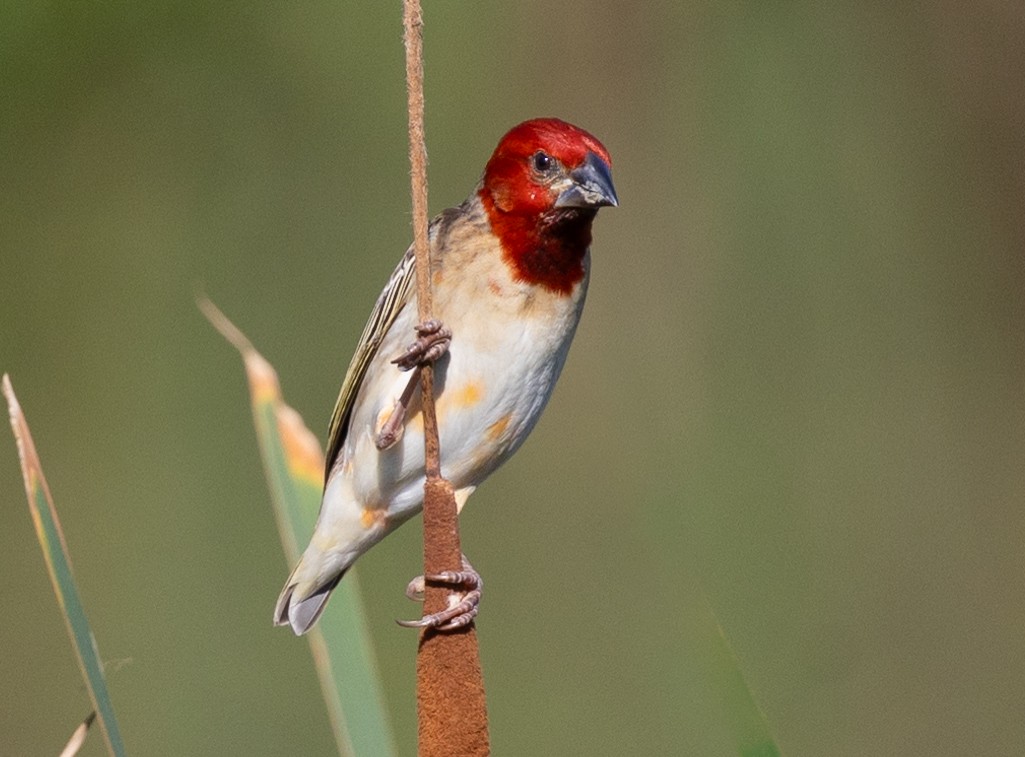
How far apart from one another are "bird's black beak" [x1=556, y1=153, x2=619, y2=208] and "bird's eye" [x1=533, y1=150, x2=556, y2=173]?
51mm

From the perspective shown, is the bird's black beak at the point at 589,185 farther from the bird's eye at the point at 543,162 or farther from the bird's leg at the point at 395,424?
the bird's leg at the point at 395,424

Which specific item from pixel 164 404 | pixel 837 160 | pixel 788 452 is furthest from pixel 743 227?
pixel 164 404

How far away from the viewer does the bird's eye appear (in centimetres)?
253

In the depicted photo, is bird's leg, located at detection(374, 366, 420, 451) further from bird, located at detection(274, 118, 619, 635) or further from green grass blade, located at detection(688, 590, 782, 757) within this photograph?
green grass blade, located at detection(688, 590, 782, 757)

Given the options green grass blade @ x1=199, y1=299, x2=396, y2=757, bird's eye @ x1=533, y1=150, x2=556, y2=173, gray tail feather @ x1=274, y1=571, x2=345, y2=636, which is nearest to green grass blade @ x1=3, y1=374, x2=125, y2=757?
green grass blade @ x1=199, y1=299, x2=396, y2=757

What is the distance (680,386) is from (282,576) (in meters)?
1.40

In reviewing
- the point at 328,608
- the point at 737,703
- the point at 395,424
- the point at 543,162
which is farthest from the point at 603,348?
the point at 737,703

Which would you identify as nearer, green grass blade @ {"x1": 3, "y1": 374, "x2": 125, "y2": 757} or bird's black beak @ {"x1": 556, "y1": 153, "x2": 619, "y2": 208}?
green grass blade @ {"x1": 3, "y1": 374, "x2": 125, "y2": 757}

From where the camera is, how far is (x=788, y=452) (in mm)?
4621

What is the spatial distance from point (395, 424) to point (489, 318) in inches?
11.3

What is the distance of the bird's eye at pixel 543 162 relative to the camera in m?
2.53

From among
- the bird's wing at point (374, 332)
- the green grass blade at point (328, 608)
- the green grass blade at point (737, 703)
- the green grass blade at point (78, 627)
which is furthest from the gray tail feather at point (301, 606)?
the green grass blade at point (737, 703)

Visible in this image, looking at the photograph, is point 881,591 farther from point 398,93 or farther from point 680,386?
point 398,93

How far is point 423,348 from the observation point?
8.02 feet
